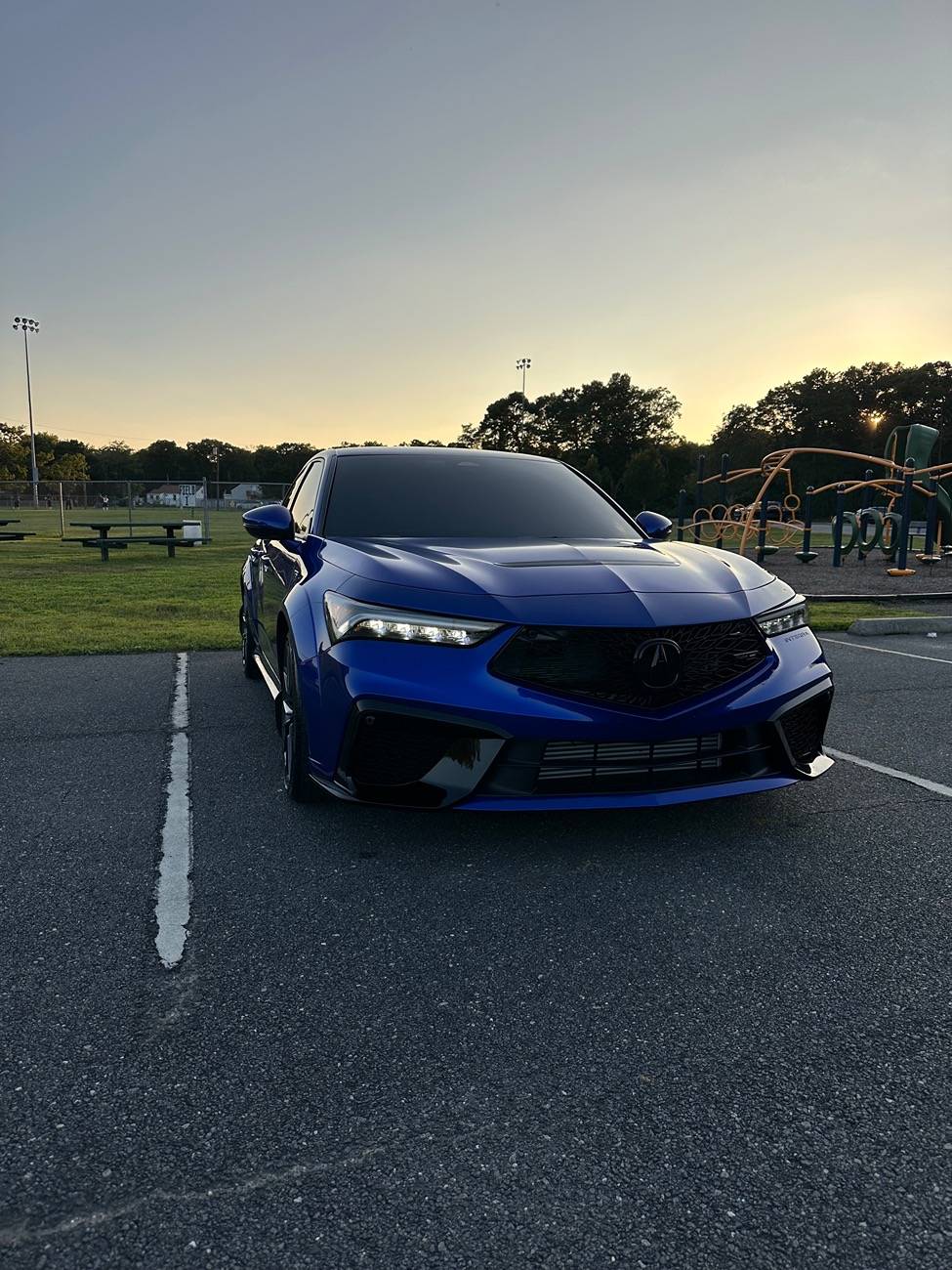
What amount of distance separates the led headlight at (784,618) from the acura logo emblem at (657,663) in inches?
20.0

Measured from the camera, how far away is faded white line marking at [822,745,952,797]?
3873 millimetres

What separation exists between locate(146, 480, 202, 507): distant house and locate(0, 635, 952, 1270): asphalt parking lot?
97.8 feet

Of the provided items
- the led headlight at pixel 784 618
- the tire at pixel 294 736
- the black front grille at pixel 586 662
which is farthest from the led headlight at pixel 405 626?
the led headlight at pixel 784 618

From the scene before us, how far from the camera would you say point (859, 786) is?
3906mm

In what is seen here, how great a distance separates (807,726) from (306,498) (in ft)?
9.63

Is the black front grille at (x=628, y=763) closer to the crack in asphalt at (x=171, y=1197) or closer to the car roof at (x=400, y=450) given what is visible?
the crack in asphalt at (x=171, y=1197)

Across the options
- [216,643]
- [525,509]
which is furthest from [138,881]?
[216,643]

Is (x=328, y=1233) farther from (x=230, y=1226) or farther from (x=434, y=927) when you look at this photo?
(x=434, y=927)

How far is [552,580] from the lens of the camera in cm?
313

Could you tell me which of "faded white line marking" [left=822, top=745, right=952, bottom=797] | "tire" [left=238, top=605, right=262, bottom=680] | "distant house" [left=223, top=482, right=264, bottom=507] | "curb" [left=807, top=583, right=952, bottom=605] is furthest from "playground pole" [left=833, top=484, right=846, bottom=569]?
"distant house" [left=223, top=482, right=264, bottom=507]

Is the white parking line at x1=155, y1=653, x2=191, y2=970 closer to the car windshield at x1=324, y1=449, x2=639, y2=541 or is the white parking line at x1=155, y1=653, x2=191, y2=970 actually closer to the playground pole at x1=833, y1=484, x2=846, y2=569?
the car windshield at x1=324, y1=449, x2=639, y2=541

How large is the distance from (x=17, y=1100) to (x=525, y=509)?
10.8ft

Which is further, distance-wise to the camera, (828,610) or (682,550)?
(828,610)

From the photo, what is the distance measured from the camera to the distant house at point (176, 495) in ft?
104
